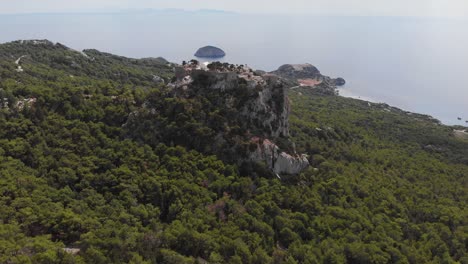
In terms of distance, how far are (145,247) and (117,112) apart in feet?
87.1

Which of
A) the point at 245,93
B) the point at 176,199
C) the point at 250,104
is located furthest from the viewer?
the point at 245,93

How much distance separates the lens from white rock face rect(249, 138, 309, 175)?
49.4 metres

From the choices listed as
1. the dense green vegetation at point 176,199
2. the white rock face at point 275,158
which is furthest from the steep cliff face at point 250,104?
the dense green vegetation at point 176,199

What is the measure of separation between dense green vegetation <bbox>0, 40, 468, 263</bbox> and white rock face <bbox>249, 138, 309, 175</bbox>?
1504 millimetres

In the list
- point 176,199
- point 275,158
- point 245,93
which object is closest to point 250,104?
point 245,93

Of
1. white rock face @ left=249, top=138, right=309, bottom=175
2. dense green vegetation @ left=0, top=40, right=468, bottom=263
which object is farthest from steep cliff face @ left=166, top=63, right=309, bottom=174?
dense green vegetation @ left=0, top=40, right=468, bottom=263

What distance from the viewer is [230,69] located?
197 feet

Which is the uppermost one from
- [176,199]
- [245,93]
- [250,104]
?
[245,93]

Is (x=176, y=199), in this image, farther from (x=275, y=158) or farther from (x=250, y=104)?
(x=250, y=104)

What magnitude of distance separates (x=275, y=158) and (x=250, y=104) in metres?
9.68

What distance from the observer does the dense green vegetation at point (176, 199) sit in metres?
30.2

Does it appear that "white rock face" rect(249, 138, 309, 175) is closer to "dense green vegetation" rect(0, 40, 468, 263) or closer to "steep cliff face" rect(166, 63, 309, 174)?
"steep cliff face" rect(166, 63, 309, 174)

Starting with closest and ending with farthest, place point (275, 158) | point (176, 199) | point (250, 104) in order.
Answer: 1. point (176, 199)
2. point (275, 158)
3. point (250, 104)

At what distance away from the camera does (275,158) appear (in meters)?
50.3
